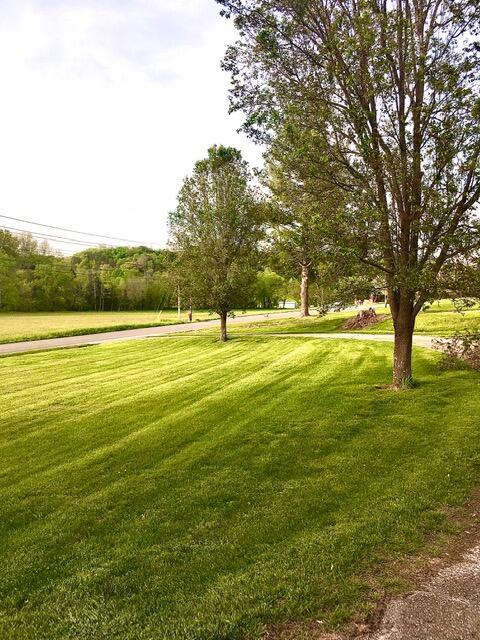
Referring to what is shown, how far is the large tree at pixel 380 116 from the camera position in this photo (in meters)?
8.93

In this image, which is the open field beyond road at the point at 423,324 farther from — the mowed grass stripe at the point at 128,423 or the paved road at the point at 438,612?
the paved road at the point at 438,612

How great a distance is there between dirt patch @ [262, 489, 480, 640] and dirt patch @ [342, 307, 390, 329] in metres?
25.0

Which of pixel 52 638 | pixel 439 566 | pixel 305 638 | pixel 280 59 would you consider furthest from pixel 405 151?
pixel 52 638

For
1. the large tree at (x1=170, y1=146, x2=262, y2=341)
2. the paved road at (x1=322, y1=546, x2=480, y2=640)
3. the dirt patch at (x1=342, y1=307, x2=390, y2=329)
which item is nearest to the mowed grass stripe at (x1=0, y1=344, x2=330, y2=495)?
the paved road at (x1=322, y1=546, x2=480, y2=640)

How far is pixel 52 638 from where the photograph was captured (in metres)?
3.36

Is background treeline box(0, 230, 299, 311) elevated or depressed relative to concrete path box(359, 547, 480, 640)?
elevated

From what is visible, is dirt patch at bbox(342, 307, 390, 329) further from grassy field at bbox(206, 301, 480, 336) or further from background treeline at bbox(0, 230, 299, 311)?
background treeline at bbox(0, 230, 299, 311)

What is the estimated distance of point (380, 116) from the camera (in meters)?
9.88

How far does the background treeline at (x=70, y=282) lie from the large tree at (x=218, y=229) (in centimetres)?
5190

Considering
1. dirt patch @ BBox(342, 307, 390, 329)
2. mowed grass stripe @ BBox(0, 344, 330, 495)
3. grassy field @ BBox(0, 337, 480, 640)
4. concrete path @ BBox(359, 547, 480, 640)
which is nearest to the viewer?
concrete path @ BBox(359, 547, 480, 640)

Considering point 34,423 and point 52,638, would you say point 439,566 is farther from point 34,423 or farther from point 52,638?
point 34,423

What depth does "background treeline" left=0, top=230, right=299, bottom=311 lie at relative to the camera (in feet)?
272

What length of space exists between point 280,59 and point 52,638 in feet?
36.5

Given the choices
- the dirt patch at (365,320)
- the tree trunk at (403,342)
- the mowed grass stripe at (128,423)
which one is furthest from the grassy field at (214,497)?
the dirt patch at (365,320)
